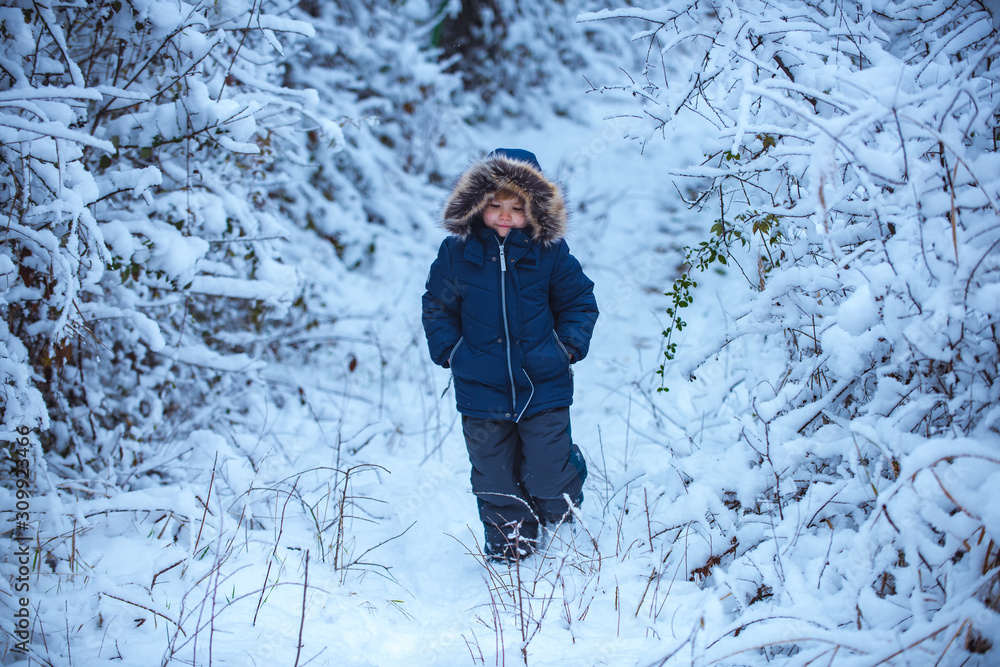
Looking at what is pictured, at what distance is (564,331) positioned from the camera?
2523 mm

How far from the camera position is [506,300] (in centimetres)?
245

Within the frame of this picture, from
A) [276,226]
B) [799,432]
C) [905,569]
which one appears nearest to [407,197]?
[276,226]

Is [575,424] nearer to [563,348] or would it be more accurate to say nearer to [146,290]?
[563,348]

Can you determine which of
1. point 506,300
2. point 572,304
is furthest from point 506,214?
point 572,304

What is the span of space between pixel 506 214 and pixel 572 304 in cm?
49

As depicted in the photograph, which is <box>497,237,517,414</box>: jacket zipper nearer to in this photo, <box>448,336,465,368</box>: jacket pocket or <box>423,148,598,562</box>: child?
<box>423,148,598,562</box>: child

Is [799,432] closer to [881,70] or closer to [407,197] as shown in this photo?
[881,70]

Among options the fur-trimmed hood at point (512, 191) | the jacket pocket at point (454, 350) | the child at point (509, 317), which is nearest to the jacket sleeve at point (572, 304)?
the child at point (509, 317)

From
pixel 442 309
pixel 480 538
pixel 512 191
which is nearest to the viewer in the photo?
pixel 512 191

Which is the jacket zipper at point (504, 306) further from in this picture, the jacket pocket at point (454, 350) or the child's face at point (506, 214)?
the jacket pocket at point (454, 350)

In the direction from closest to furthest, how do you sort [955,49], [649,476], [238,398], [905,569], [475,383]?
1. [905,569]
2. [955,49]
3. [475,383]
4. [649,476]
5. [238,398]

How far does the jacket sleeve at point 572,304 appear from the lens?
2512 mm

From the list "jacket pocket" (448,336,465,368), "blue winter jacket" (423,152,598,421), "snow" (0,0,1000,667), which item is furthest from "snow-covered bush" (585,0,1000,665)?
"jacket pocket" (448,336,465,368)

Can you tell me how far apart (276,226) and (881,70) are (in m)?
3.13
